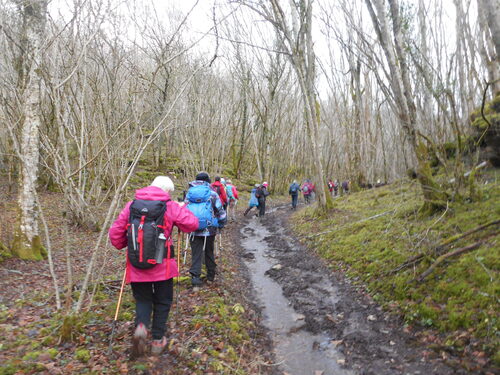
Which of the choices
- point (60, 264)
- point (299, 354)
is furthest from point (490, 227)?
point (60, 264)

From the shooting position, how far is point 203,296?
18.9 feet

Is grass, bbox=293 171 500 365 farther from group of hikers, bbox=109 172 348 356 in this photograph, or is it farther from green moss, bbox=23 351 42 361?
green moss, bbox=23 351 42 361

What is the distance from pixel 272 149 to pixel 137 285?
24477 mm

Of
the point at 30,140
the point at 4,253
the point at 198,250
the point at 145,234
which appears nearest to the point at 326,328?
the point at 198,250

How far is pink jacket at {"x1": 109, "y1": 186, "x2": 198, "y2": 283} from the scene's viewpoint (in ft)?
12.2

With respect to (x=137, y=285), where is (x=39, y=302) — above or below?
below

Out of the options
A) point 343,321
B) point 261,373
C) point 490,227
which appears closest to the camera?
point 261,373

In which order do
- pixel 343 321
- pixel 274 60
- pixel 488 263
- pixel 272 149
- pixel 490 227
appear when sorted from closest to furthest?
pixel 488 263 → pixel 343 321 → pixel 490 227 → pixel 274 60 → pixel 272 149

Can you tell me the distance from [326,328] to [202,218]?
9.08 feet

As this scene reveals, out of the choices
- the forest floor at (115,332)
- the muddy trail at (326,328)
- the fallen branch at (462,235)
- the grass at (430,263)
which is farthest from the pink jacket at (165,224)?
the fallen branch at (462,235)

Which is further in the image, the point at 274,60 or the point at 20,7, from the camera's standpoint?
the point at 274,60

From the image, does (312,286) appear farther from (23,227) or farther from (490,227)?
(23,227)

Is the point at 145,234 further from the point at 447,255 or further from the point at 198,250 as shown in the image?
the point at 447,255

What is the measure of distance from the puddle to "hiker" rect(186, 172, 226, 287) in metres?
1.41
